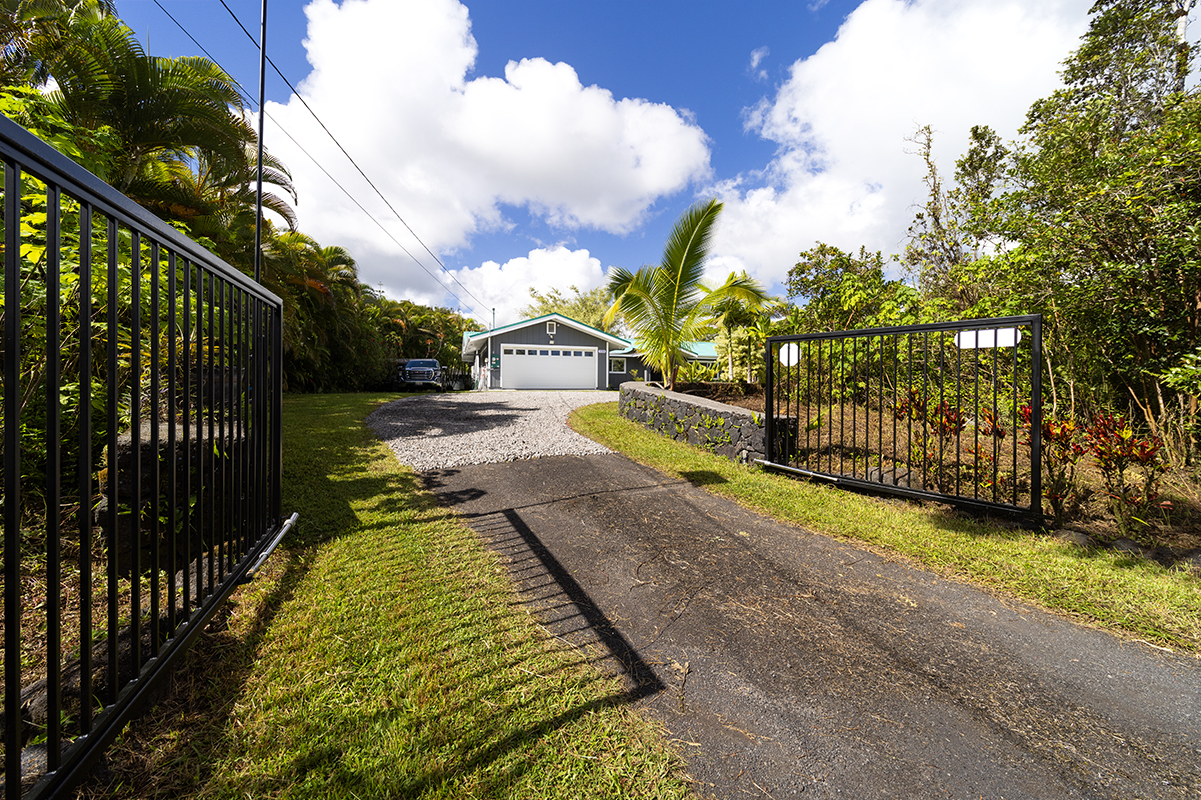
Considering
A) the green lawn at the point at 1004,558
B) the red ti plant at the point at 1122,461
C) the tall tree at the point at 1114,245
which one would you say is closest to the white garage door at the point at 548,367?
the green lawn at the point at 1004,558

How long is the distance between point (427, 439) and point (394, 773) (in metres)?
6.05

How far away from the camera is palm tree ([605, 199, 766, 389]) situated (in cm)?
779

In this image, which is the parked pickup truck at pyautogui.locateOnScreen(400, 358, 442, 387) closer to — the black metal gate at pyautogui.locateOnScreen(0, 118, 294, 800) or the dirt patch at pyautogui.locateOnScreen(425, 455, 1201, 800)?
the black metal gate at pyautogui.locateOnScreen(0, 118, 294, 800)

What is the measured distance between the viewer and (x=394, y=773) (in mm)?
1454

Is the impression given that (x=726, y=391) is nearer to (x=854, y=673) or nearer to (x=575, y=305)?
(x=854, y=673)

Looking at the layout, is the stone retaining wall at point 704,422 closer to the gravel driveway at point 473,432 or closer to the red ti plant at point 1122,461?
the gravel driveway at point 473,432

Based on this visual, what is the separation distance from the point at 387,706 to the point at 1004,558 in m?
3.88

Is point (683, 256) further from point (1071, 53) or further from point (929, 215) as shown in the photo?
point (1071, 53)

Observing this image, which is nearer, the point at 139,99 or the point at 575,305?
the point at 139,99

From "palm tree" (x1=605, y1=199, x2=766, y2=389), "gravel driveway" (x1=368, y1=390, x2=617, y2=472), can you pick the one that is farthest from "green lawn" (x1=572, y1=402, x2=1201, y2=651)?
"palm tree" (x1=605, y1=199, x2=766, y2=389)

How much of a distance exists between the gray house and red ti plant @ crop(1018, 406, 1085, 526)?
1466cm

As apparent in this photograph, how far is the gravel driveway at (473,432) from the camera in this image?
239 inches

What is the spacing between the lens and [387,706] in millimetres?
1734

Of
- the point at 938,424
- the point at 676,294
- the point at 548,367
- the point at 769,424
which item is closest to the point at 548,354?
the point at 548,367
